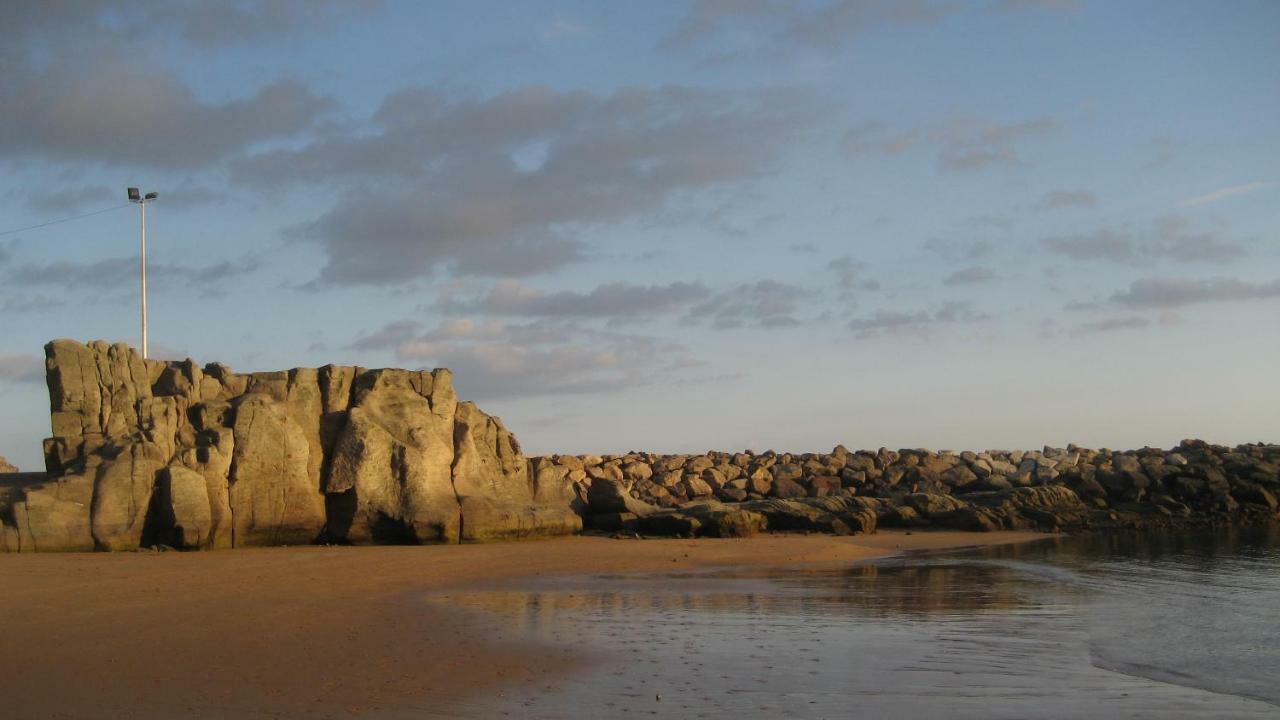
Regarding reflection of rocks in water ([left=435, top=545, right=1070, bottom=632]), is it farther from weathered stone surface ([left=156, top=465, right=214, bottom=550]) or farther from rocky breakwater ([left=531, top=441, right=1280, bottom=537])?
rocky breakwater ([left=531, top=441, right=1280, bottom=537])

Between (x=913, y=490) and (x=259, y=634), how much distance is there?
31309 mm

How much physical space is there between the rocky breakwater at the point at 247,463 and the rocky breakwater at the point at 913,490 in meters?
4.01

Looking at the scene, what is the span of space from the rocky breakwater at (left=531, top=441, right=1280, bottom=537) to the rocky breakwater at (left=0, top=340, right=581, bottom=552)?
13.1 feet

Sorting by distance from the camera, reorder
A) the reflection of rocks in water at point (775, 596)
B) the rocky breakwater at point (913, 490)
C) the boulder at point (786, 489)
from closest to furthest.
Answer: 1. the reflection of rocks in water at point (775, 596)
2. the rocky breakwater at point (913, 490)
3. the boulder at point (786, 489)

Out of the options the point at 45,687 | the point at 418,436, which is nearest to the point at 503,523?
the point at 418,436

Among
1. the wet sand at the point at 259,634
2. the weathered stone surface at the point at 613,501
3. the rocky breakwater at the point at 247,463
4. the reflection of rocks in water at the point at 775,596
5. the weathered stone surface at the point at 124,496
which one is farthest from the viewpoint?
the weathered stone surface at the point at 613,501

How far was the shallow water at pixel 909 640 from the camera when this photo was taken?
1025 centimetres

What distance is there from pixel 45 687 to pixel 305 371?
15.8m

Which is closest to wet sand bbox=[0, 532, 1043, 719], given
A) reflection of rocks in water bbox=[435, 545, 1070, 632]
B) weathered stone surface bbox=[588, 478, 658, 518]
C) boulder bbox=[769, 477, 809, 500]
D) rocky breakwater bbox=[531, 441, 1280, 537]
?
reflection of rocks in water bbox=[435, 545, 1070, 632]

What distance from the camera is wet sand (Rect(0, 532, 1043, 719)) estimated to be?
33.4ft

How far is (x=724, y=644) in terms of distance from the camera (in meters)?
13.2

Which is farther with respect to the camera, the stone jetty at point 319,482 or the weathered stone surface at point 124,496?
the stone jetty at point 319,482

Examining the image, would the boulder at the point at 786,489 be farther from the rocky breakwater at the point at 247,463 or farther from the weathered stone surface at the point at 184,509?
the weathered stone surface at the point at 184,509

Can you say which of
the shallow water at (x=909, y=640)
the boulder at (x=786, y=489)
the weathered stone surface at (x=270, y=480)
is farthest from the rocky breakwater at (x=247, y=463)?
the boulder at (x=786, y=489)
